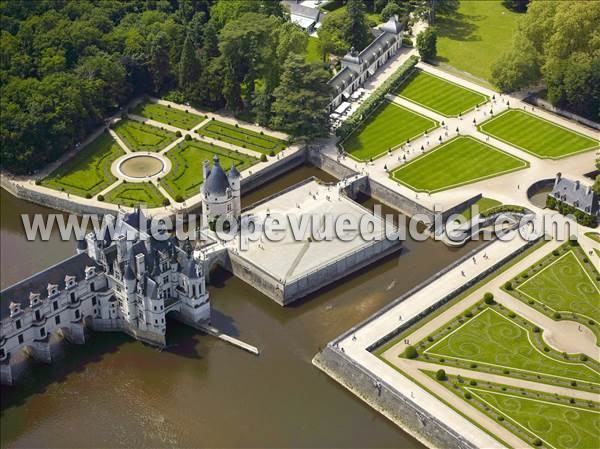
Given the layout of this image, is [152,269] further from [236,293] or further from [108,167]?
[108,167]

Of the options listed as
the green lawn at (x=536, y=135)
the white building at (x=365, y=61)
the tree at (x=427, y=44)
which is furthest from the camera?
the tree at (x=427, y=44)

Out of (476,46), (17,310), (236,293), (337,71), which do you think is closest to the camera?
(17,310)

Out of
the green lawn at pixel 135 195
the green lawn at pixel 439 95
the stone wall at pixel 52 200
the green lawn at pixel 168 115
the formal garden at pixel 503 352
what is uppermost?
the green lawn at pixel 439 95

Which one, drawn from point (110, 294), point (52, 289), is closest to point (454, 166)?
point (110, 294)

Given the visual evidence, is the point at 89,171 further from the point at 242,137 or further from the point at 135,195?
the point at 242,137

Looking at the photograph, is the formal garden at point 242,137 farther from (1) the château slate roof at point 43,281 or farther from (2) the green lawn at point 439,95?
(1) the château slate roof at point 43,281

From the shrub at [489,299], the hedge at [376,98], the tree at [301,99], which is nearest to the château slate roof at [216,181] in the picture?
the tree at [301,99]

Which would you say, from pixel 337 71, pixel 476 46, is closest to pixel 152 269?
pixel 337 71
